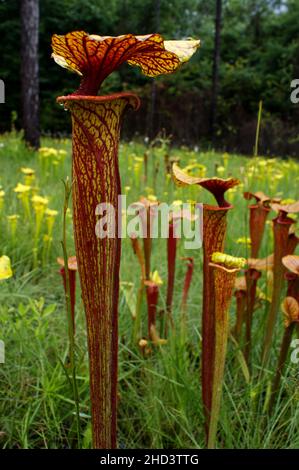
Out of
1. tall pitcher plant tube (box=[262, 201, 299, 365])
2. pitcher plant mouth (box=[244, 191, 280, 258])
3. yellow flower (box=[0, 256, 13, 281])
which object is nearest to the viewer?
yellow flower (box=[0, 256, 13, 281])

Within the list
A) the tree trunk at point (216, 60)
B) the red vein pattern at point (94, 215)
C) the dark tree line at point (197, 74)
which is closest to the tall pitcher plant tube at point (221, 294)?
the red vein pattern at point (94, 215)

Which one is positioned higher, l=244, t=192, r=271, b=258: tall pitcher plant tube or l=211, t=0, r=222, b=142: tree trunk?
l=211, t=0, r=222, b=142: tree trunk

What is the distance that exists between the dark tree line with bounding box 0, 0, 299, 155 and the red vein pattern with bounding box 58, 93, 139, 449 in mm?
10840

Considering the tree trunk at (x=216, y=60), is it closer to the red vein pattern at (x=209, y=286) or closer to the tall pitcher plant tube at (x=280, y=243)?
the tall pitcher plant tube at (x=280, y=243)

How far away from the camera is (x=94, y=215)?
1.99ft

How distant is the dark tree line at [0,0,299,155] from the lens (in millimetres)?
12586

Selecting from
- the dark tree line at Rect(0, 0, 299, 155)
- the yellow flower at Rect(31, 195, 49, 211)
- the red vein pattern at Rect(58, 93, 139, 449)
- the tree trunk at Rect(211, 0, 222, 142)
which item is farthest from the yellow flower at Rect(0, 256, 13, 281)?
the tree trunk at Rect(211, 0, 222, 142)

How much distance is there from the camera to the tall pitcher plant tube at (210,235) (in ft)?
2.58

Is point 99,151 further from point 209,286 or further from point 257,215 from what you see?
point 257,215

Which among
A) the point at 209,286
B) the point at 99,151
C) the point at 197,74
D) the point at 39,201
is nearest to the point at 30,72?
the point at 39,201

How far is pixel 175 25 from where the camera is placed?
18.6m

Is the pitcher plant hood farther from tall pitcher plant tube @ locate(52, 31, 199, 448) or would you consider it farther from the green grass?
the green grass

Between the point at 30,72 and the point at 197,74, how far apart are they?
1279 centimetres

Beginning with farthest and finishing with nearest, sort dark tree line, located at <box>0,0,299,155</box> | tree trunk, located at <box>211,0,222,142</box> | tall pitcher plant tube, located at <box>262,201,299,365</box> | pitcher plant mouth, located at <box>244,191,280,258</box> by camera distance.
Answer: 1. dark tree line, located at <box>0,0,299,155</box>
2. tree trunk, located at <box>211,0,222,142</box>
3. pitcher plant mouth, located at <box>244,191,280,258</box>
4. tall pitcher plant tube, located at <box>262,201,299,365</box>
